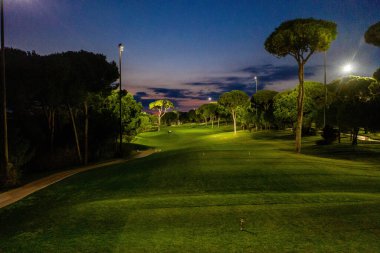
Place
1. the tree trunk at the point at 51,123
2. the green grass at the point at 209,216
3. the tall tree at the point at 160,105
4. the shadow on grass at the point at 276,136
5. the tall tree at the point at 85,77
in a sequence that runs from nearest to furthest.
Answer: the green grass at the point at 209,216, the tall tree at the point at 85,77, the tree trunk at the point at 51,123, the shadow on grass at the point at 276,136, the tall tree at the point at 160,105

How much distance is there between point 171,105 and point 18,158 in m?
103

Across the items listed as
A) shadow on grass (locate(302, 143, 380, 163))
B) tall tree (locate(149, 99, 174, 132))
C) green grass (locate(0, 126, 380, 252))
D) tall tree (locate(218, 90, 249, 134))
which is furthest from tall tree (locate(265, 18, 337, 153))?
tall tree (locate(149, 99, 174, 132))

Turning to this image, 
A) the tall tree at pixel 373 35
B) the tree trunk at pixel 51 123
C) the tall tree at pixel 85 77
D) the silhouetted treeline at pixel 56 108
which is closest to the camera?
the tall tree at pixel 373 35

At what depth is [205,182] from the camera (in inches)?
620

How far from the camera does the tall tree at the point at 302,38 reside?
98.0 ft

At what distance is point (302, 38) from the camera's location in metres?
30.3

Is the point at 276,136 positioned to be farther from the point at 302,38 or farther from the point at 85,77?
the point at 85,77

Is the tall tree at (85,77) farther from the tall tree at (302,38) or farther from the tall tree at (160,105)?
the tall tree at (160,105)

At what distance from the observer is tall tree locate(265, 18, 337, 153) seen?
98.0 ft

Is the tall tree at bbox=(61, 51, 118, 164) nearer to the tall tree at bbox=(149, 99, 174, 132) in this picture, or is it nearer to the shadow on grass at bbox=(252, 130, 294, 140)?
the shadow on grass at bbox=(252, 130, 294, 140)

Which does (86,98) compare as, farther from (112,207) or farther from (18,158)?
(112,207)

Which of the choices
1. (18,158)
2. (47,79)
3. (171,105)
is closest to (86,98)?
(47,79)

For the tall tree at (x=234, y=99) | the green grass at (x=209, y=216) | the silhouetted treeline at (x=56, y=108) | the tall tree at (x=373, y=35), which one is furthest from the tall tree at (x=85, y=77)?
the tall tree at (x=234, y=99)

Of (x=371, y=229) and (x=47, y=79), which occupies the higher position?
(x=47, y=79)
